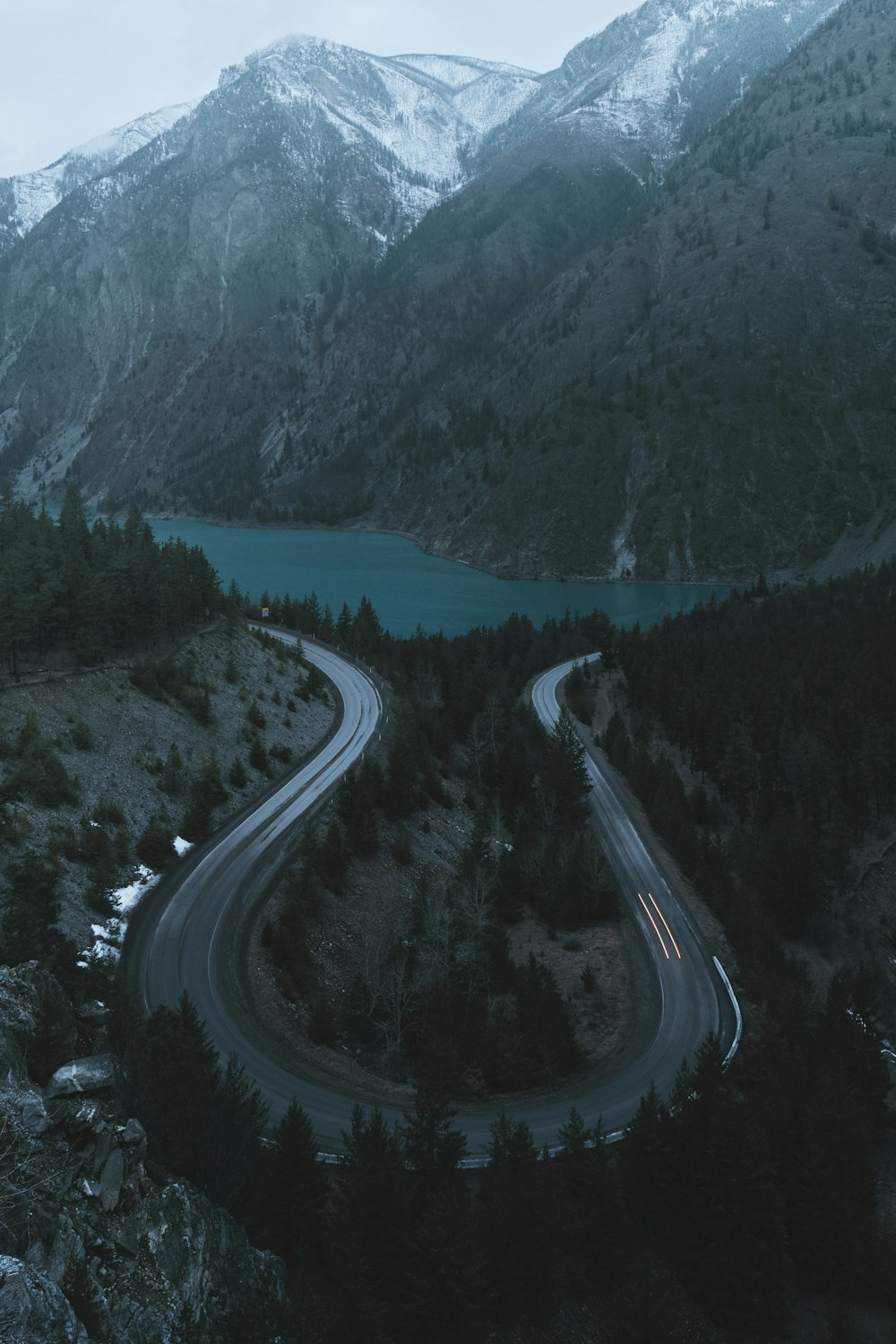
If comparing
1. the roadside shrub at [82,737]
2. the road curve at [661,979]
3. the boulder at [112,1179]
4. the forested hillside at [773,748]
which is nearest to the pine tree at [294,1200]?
the boulder at [112,1179]

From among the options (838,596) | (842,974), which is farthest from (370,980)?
(838,596)

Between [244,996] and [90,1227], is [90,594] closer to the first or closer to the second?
[244,996]

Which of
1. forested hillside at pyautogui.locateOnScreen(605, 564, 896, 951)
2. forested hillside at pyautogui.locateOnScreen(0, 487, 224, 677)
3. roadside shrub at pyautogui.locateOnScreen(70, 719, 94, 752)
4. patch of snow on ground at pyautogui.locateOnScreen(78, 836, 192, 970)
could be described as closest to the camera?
patch of snow on ground at pyautogui.locateOnScreen(78, 836, 192, 970)

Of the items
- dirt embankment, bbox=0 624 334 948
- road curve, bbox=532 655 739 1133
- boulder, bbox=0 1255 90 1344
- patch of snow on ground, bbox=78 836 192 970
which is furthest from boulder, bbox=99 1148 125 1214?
road curve, bbox=532 655 739 1133

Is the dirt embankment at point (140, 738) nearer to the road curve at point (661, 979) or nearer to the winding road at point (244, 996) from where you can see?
the winding road at point (244, 996)

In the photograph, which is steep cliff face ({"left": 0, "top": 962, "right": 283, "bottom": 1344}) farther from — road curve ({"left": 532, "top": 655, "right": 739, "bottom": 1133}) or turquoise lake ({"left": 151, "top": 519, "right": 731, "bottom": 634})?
turquoise lake ({"left": 151, "top": 519, "right": 731, "bottom": 634})

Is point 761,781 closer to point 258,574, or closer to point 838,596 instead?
point 838,596

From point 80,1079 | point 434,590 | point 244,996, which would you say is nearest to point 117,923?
point 244,996
